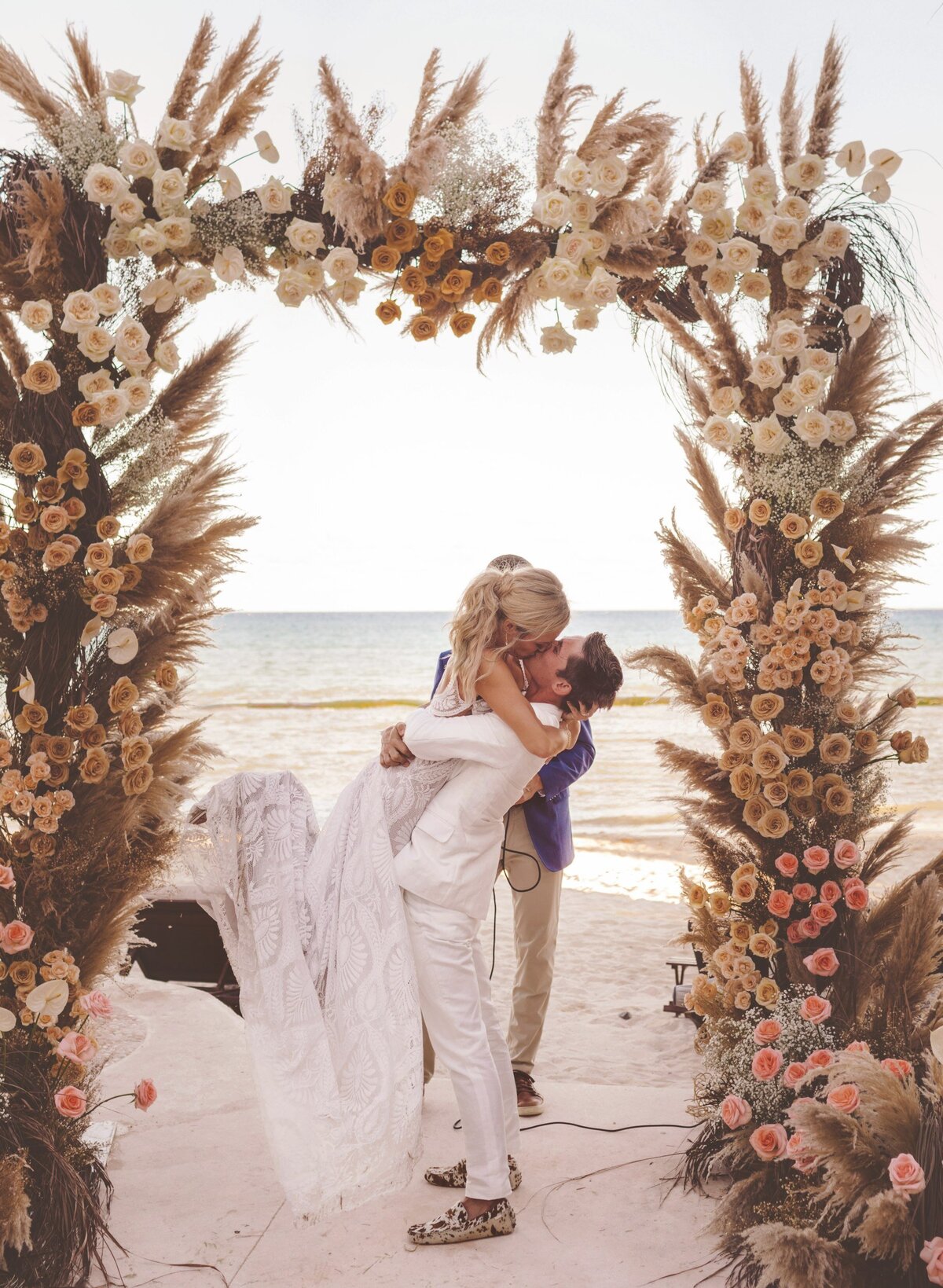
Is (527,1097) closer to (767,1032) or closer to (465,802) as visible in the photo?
(767,1032)

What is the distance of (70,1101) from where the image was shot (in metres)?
3.03

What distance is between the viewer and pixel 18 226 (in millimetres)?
3244

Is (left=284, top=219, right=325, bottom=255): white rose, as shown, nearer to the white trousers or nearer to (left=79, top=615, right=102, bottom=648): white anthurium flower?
(left=79, top=615, right=102, bottom=648): white anthurium flower

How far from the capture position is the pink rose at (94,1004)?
319 cm

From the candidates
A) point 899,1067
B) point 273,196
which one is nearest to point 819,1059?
point 899,1067

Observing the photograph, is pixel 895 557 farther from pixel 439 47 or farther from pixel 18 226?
pixel 18 226

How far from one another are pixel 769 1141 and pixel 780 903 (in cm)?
76

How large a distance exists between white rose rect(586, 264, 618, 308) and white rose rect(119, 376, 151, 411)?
1.51m

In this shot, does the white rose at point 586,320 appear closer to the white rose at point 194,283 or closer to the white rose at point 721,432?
the white rose at point 721,432

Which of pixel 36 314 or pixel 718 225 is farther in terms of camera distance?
pixel 718 225

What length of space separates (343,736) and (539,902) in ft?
61.2

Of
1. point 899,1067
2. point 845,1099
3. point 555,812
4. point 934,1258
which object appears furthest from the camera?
point 555,812

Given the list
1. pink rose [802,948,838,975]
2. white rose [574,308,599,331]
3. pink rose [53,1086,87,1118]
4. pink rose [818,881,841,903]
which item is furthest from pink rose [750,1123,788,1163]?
white rose [574,308,599,331]

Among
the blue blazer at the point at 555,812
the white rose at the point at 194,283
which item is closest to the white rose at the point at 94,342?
the white rose at the point at 194,283
